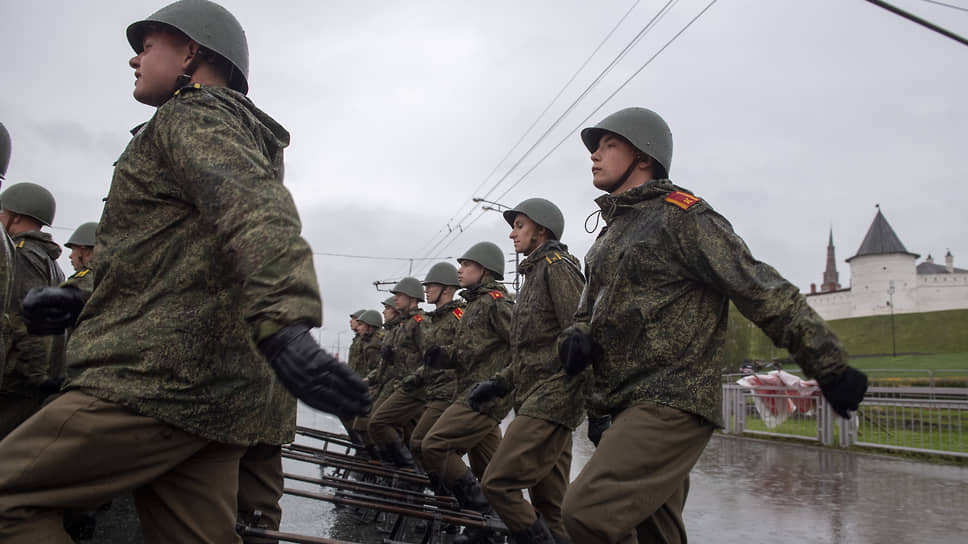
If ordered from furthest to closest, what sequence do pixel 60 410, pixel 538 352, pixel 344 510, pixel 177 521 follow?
pixel 344 510
pixel 538 352
pixel 177 521
pixel 60 410

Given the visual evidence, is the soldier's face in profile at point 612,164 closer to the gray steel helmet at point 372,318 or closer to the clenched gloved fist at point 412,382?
the clenched gloved fist at point 412,382

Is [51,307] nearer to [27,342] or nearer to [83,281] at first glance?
[83,281]

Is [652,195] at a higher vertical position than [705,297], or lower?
higher

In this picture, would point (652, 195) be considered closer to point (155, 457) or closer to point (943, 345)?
point (155, 457)

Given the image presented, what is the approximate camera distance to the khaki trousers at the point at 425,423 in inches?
286

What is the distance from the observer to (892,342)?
72.3 metres

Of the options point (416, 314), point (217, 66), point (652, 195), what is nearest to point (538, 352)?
point (652, 195)

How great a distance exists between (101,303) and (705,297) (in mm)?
2341

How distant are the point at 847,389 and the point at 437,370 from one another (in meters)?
5.73

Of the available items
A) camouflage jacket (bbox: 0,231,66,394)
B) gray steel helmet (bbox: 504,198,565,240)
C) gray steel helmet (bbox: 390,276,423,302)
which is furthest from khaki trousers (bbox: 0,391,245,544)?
gray steel helmet (bbox: 390,276,423,302)

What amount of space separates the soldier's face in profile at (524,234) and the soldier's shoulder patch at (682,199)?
295cm

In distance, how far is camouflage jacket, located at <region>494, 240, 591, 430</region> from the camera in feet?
15.4

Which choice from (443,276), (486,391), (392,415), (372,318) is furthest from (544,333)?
(372,318)

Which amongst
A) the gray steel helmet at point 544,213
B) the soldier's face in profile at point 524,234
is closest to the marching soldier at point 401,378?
the soldier's face in profile at point 524,234
